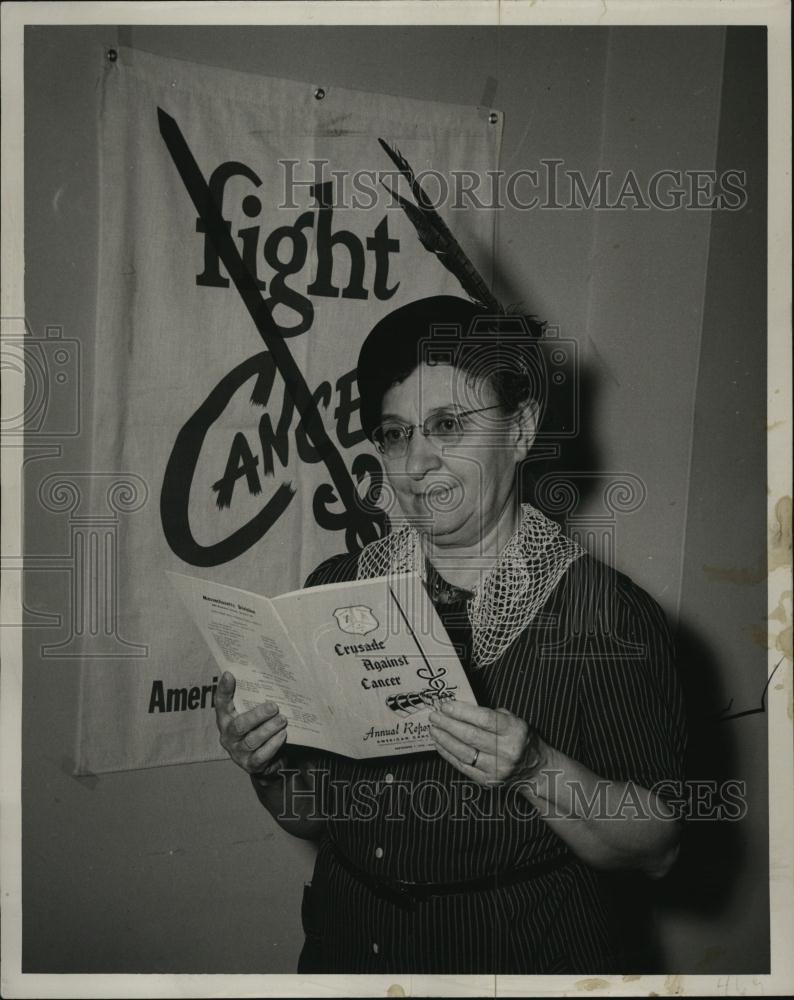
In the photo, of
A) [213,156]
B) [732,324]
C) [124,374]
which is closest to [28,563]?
[124,374]

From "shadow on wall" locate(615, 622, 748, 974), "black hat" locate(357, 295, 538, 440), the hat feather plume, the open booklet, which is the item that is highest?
the hat feather plume

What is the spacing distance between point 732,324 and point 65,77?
1.06 meters

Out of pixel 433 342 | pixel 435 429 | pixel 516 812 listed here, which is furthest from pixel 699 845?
pixel 433 342

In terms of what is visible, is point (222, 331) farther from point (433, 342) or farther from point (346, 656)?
point (346, 656)

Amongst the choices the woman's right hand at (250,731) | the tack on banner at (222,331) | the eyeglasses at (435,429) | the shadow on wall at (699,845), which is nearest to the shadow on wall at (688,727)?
the shadow on wall at (699,845)

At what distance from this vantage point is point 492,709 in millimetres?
1225

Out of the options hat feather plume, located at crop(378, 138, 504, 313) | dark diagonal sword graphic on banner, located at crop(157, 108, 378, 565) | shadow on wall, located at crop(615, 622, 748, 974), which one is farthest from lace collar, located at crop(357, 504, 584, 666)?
hat feather plume, located at crop(378, 138, 504, 313)

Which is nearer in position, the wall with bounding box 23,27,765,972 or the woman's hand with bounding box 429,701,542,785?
the woman's hand with bounding box 429,701,542,785

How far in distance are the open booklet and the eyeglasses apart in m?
0.19

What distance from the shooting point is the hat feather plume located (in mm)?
1334

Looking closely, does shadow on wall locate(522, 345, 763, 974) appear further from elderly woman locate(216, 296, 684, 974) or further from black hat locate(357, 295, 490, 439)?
black hat locate(357, 295, 490, 439)

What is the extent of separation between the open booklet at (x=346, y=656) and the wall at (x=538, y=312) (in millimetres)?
227

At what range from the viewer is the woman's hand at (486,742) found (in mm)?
1179

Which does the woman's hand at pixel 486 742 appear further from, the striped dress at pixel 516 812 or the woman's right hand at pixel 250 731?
the woman's right hand at pixel 250 731
